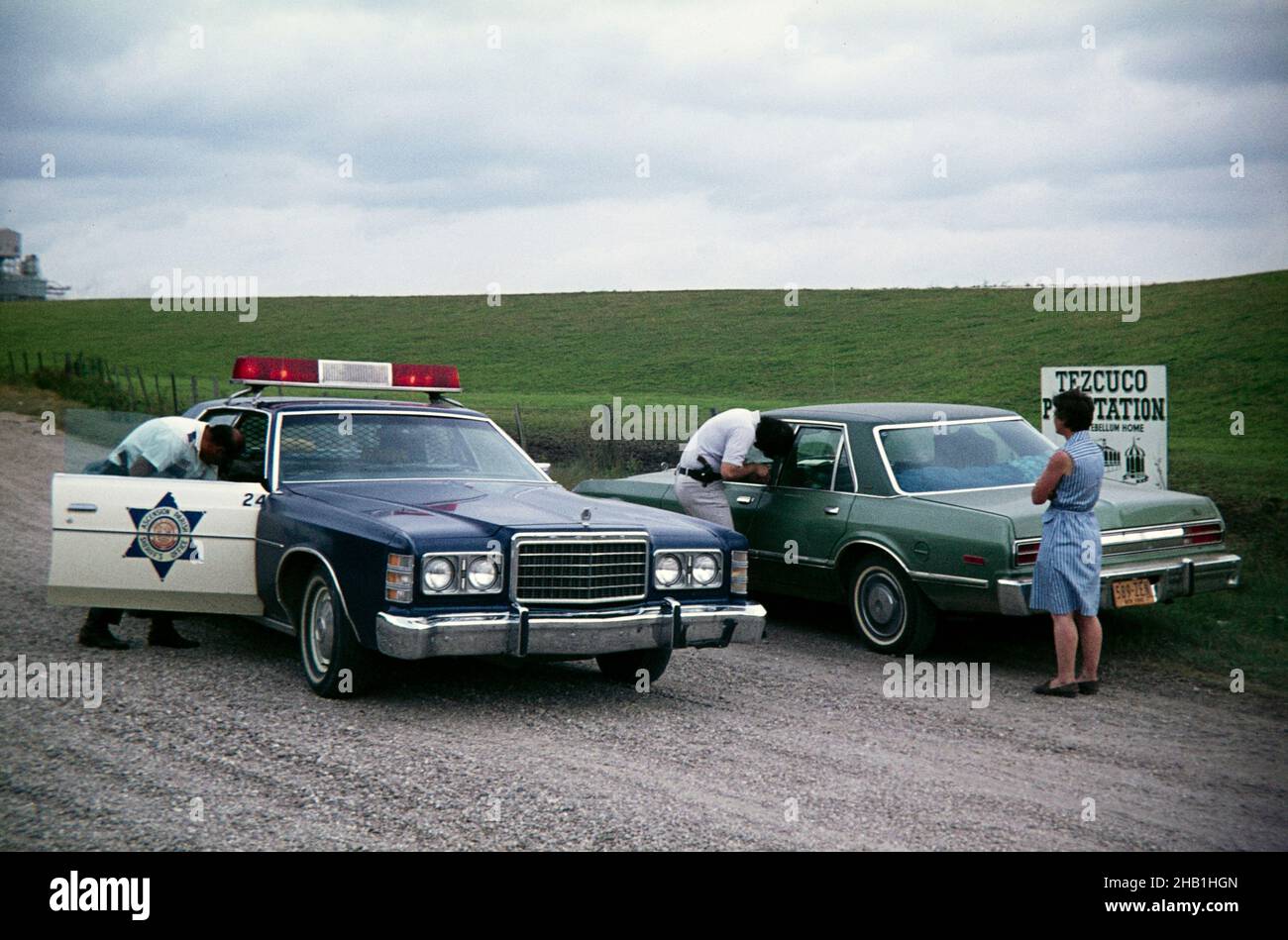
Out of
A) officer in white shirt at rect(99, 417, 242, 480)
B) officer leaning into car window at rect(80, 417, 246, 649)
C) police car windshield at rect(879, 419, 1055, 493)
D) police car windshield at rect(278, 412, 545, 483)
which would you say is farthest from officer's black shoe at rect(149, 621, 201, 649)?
police car windshield at rect(879, 419, 1055, 493)

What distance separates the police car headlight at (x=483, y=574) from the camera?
21.4ft

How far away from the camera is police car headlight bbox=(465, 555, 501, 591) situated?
6512 mm

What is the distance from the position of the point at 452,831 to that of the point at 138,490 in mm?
3625

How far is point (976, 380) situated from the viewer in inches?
1326

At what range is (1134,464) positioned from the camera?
1150 centimetres

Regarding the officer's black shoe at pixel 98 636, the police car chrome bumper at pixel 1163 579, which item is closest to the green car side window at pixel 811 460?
the police car chrome bumper at pixel 1163 579

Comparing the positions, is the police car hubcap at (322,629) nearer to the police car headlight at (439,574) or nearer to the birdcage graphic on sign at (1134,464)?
the police car headlight at (439,574)

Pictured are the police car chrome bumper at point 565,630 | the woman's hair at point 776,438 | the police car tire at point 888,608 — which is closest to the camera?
the police car chrome bumper at point 565,630

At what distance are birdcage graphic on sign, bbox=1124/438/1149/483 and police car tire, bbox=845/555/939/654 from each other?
3.74m

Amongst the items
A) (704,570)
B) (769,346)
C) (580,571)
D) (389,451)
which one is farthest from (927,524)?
(769,346)

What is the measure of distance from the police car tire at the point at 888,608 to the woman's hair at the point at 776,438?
118cm

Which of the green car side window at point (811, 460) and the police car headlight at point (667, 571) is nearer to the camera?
the police car headlight at point (667, 571)

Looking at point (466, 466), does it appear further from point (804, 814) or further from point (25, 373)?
point (25, 373)
